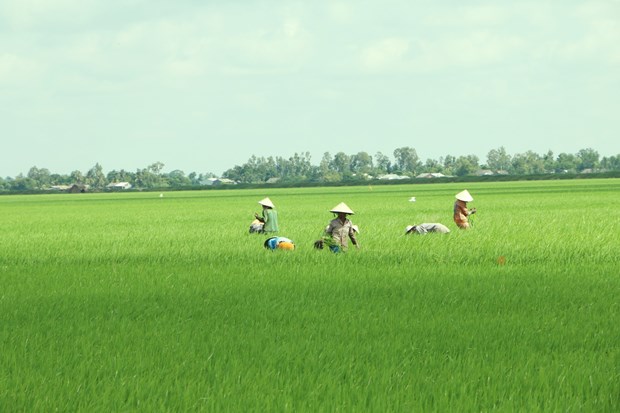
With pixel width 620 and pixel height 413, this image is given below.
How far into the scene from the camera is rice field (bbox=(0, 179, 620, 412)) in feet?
15.1

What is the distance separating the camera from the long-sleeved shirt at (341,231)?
1204 cm

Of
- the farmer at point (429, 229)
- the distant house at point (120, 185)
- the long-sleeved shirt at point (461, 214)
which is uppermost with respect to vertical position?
the long-sleeved shirt at point (461, 214)

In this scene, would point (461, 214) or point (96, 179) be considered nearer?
point (461, 214)

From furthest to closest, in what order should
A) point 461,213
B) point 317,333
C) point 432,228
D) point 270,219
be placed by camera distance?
point 461,213 → point 270,219 → point 432,228 → point 317,333

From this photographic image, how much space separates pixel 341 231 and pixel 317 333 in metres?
5.81

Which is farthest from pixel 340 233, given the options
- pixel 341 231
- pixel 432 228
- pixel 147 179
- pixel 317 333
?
pixel 147 179

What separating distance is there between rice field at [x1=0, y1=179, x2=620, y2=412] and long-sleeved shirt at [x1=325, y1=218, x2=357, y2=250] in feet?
1.00

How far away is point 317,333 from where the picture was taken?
6301mm

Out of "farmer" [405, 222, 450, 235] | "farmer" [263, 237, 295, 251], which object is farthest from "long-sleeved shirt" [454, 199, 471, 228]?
"farmer" [263, 237, 295, 251]

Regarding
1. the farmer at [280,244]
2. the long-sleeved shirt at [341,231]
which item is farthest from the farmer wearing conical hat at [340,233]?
the farmer at [280,244]

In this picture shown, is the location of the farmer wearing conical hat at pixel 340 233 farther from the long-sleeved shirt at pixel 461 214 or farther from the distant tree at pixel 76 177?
the distant tree at pixel 76 177

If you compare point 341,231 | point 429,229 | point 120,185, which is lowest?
point 120,185

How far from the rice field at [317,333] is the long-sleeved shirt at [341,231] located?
1.00ft

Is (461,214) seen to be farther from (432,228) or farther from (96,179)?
(96,179)
